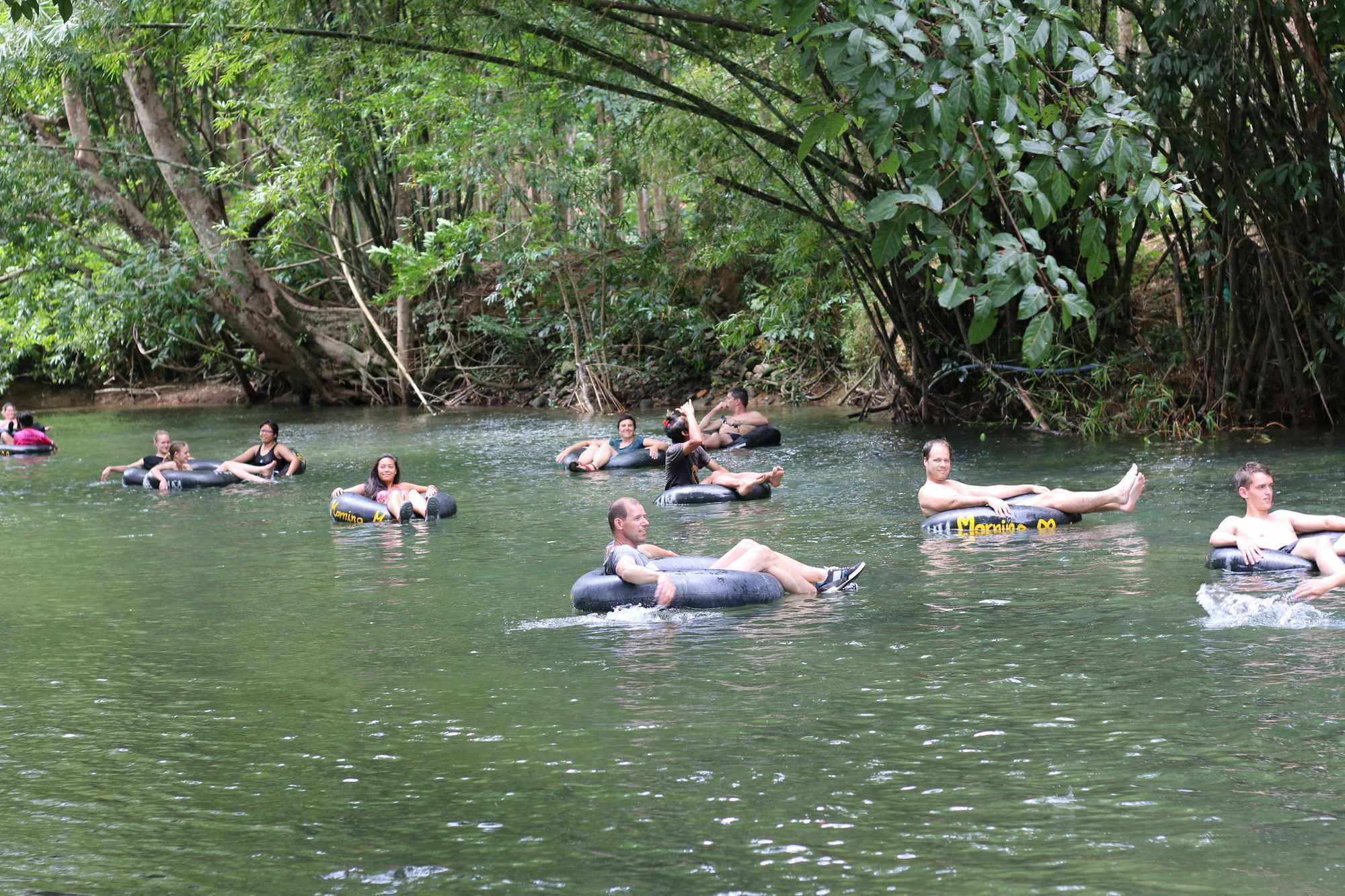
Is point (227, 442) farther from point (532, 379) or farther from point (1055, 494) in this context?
point (1055, 494)

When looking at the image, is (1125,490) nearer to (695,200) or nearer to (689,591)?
(689,591)

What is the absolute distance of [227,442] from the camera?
76.4 feet

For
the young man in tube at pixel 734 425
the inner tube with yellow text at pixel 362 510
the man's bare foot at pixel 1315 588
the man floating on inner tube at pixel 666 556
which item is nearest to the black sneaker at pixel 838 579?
the man floating on inner tube at pixel 666 556

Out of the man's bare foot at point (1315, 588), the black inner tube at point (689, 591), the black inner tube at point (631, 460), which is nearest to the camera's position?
the man's bare foot at point (1315, 588)

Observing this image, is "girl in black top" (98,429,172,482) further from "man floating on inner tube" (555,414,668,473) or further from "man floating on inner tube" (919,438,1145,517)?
"man floating on inner tube" (919,438,1145,517)

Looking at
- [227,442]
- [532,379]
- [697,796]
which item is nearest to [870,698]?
[697,796]

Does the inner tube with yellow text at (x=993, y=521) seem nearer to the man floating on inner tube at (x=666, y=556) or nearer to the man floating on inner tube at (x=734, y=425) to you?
the man floating on inner tube at (x=666, y=556)

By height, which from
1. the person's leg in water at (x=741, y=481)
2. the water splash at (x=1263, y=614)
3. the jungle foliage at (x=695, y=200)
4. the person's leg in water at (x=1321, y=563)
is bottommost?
the water splash at (x=1263, y=614)

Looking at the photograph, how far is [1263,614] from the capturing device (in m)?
7.59

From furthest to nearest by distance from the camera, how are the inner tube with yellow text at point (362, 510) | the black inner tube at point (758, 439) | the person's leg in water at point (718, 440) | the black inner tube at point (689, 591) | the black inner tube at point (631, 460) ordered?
the black inner tube at point (758, 439) → the person's leg in water at point (718, 440) → the black inner tube at point (631, 460) → the inner tube with yellow text at point (362, 510) → the black inner tube at point (689, 591)

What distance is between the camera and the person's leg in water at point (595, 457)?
17328 mm

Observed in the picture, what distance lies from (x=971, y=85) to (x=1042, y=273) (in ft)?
2.91

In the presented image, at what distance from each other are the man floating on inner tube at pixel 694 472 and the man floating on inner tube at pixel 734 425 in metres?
4.47

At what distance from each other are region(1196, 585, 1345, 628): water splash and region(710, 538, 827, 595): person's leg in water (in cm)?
224
